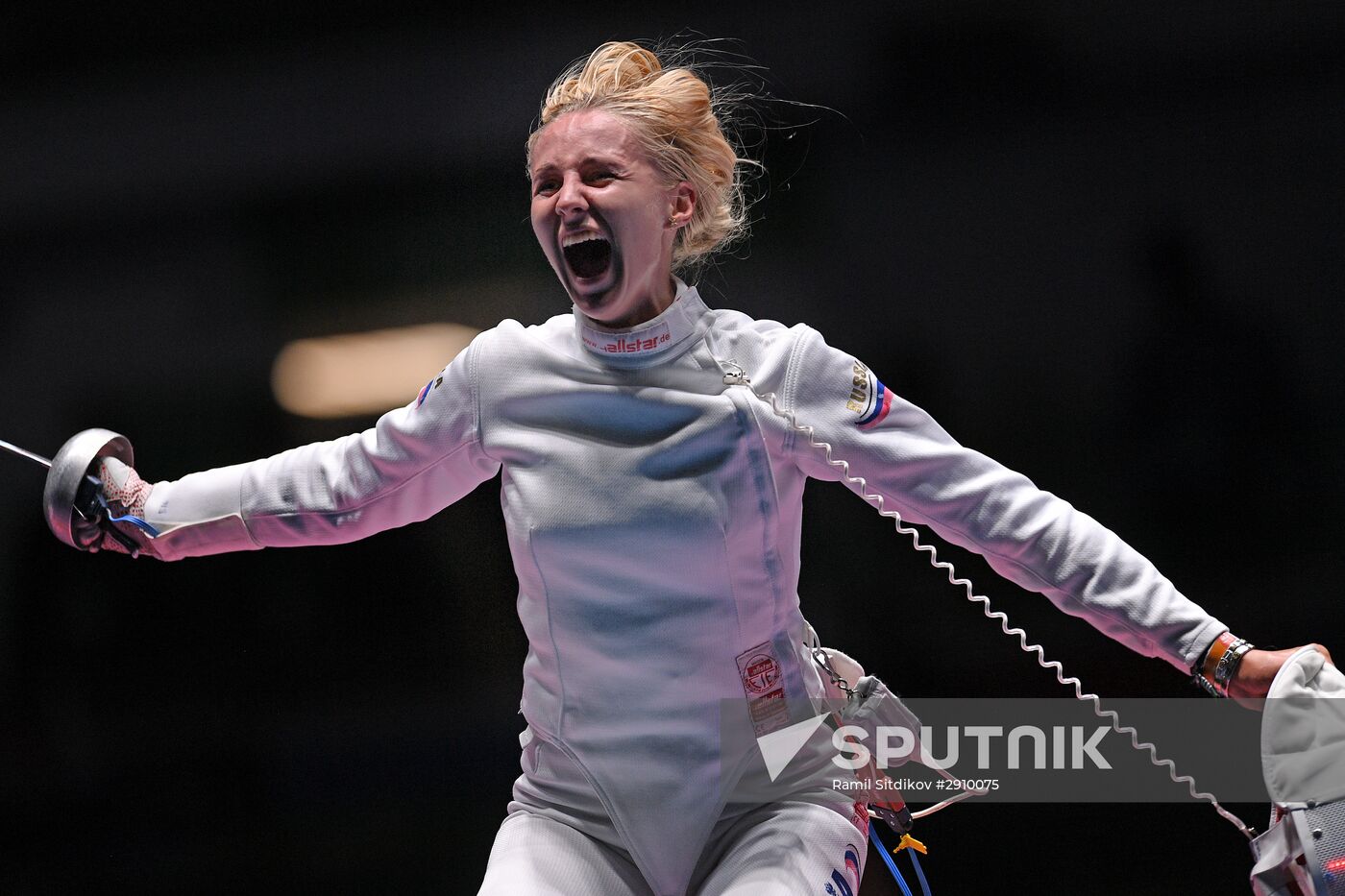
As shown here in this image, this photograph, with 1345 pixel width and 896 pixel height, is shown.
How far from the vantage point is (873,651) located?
215 cm

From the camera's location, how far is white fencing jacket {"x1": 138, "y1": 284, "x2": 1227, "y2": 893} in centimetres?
145

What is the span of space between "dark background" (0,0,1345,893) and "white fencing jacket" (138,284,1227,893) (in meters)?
0.63

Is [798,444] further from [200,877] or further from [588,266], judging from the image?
[200,877]

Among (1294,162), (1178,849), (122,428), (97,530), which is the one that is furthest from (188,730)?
(1294,162)

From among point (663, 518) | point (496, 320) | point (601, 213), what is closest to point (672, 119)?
point (601, 213)

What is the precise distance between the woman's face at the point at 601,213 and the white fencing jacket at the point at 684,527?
0.16ft

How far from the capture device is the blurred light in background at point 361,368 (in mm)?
2225

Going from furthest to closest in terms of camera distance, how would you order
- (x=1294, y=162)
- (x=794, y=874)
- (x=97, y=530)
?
(x=1294, y=162), (x=97, y=530), (x=794, y=874)

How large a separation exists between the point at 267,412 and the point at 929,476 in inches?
50.8
